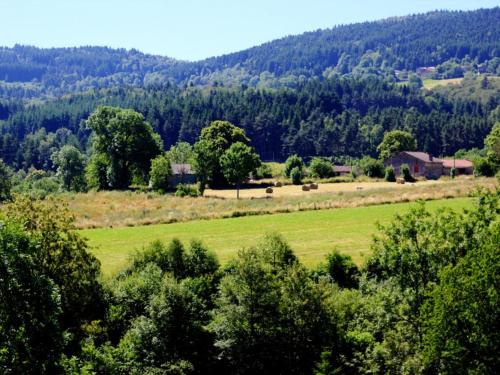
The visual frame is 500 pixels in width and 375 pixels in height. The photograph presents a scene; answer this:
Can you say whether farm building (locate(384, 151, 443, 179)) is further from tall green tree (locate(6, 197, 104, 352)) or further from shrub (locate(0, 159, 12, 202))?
tall green tree (locate(6, 197, 104, 352))

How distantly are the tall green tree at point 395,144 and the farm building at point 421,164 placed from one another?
Result: 1418cm

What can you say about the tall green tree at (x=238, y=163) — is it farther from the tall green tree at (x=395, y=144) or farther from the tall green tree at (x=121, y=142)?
the tall green tree at (x=395, y=144)

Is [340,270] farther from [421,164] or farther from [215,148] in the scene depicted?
[421,164]

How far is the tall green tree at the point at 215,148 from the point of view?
8488cm

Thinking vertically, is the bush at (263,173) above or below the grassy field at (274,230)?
above

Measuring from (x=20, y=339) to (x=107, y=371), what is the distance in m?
4.16

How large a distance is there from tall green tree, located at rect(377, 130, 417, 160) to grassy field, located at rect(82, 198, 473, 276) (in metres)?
75.2

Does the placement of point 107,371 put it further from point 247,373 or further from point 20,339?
point 247,373

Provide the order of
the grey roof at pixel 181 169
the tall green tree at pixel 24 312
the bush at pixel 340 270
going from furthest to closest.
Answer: the grey roof at pixel 181 169 → the bush at pixel 340 270 → the tall green tree at pixel 24 312

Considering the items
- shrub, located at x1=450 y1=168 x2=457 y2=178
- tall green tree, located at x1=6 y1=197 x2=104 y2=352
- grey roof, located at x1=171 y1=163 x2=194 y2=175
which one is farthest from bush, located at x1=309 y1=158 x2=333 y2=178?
tall green tree, located at x1=6 y1=197 x2=104 y2=352

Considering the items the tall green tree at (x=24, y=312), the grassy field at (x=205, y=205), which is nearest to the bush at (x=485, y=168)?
the grassy field at (x=205, y=205)

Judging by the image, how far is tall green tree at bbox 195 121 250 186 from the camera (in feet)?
278

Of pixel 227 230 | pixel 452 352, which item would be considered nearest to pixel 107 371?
pixel 452 352

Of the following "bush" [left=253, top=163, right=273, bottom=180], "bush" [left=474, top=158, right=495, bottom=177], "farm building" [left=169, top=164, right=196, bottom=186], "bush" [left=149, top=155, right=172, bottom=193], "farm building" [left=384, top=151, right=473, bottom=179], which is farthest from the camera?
"farm building" [left=384, top=151, right=473, bottom=179]
